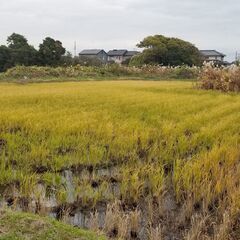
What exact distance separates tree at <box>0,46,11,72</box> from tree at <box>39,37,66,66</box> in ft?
8.34

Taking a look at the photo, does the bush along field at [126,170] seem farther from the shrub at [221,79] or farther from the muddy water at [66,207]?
the shrub at [221,79]

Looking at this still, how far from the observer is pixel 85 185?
4703mm

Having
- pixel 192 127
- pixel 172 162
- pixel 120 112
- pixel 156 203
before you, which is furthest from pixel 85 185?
pixel 120 112

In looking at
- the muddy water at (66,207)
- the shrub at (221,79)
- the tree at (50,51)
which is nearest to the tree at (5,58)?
the tree at (50,51)

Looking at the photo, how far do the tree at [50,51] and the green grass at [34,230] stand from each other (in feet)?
100

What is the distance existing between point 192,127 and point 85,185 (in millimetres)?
3671

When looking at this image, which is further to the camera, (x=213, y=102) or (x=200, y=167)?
(x=213, y=102)

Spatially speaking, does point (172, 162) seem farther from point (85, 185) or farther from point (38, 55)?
point (38, 55)

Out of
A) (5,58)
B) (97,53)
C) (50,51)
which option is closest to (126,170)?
(50,51)

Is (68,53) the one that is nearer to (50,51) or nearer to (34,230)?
(50,51)

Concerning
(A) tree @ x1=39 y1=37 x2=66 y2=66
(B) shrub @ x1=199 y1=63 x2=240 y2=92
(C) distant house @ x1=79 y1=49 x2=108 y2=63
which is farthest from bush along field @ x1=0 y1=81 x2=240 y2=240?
(C) distant house @ x1=79 y1=49 x2=108 y2=63

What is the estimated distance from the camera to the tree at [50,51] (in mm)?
33031

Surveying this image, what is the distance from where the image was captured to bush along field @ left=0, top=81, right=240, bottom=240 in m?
3.97

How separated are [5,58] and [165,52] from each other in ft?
42.6
